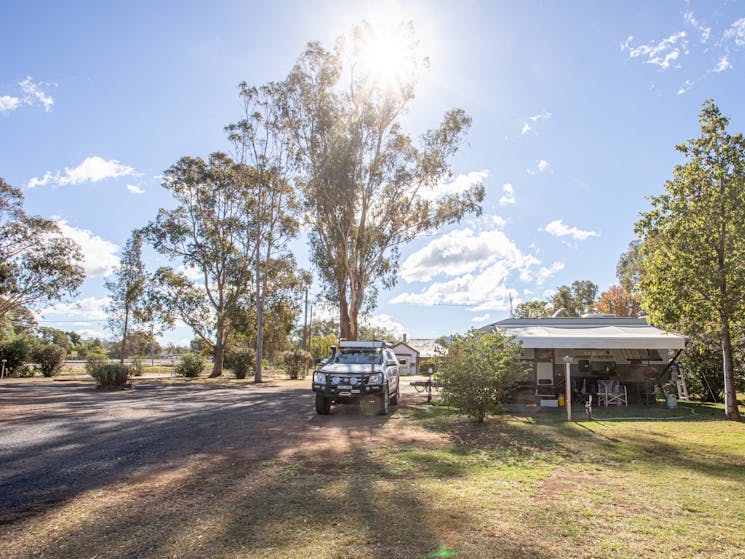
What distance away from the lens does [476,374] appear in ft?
30.7

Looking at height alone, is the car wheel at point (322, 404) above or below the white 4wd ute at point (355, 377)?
below

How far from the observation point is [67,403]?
1305 cm

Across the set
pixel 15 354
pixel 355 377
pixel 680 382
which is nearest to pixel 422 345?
pixel 15 354

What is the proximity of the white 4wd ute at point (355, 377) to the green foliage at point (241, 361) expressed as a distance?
66.7ft

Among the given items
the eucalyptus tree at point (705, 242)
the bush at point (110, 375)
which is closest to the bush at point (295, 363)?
the bush at point (110, 375)

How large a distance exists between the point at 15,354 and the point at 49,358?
5.90ft

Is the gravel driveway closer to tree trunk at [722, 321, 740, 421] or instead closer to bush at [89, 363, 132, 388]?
bush at [89, 363, 132, 388]

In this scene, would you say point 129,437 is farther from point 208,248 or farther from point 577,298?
point 577,298

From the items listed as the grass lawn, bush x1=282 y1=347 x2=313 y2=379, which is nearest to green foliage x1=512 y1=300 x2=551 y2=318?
bush x1=282 y1=347 x2=313 y2=379

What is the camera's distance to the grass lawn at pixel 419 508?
333 centimetres

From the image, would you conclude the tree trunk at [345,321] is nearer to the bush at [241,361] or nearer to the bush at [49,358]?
the bush at [241,361]

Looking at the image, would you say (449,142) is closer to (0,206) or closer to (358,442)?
(358,442)

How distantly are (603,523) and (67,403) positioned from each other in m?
14.3

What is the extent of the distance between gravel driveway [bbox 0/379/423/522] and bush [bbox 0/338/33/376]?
1669 cm
